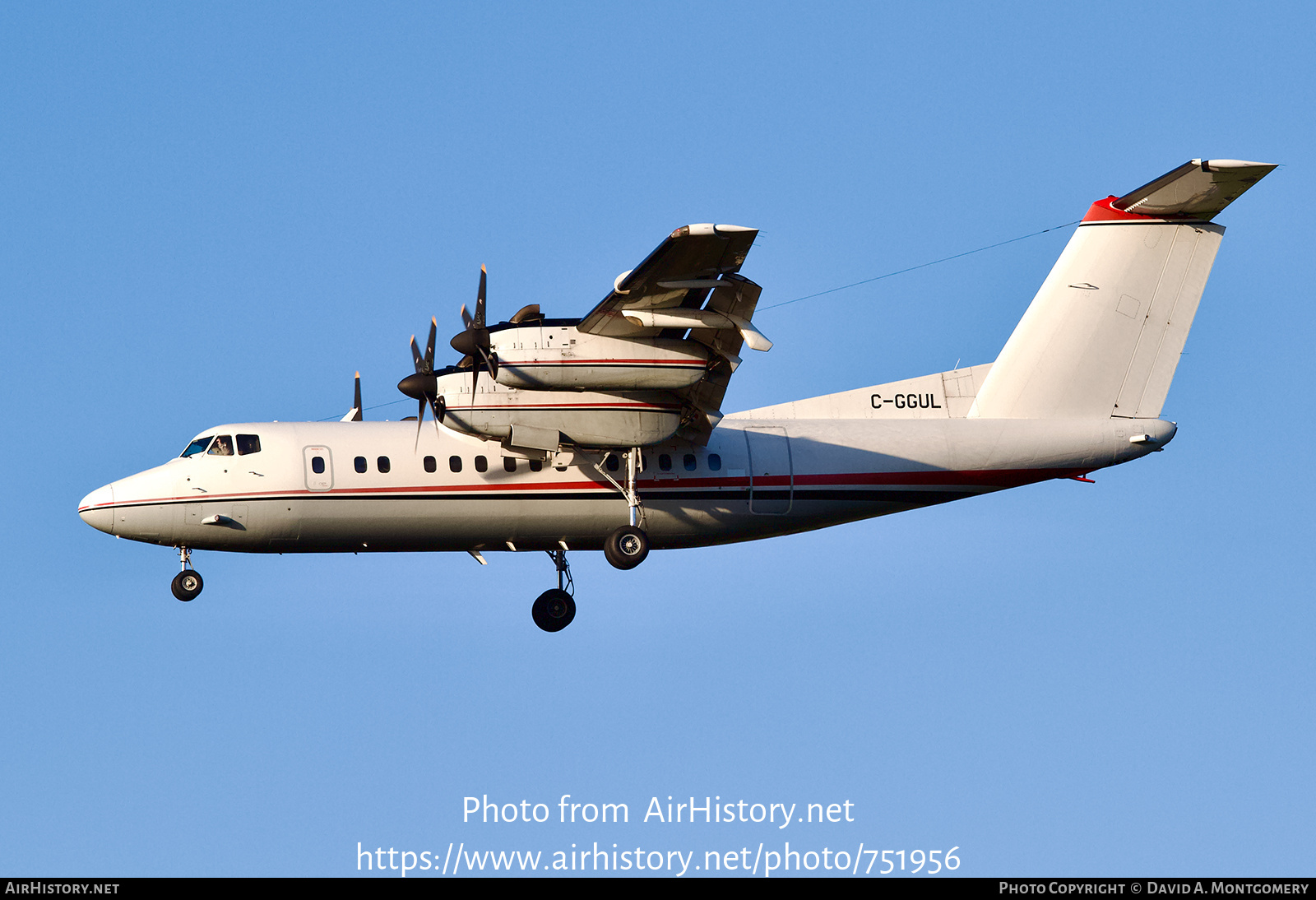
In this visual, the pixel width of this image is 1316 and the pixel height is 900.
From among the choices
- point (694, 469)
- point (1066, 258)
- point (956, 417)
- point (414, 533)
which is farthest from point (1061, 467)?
point (414, 533)

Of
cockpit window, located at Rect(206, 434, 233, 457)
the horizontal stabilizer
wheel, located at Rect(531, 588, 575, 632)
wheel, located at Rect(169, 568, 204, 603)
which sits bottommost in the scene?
wheel, located at Rect(531, 588, 575, 632)

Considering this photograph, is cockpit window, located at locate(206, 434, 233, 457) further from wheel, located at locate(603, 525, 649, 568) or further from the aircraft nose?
wheel, located at locate(603, 525, 649, 568)

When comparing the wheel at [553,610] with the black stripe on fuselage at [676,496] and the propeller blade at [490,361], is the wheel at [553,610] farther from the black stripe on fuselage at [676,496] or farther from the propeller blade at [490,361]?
the propeller blade at [490,361]

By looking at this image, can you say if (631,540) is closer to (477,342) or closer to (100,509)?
(477,342)

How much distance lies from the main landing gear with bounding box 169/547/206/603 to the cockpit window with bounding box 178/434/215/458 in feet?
4.50

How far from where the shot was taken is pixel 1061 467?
2448 centimetres

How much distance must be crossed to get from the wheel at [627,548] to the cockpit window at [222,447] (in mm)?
5616

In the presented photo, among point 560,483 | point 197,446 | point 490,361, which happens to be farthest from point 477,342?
point 197,446

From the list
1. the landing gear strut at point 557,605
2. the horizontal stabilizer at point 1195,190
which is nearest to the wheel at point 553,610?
the landing gear strut at point 557,605

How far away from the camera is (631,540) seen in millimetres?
22984

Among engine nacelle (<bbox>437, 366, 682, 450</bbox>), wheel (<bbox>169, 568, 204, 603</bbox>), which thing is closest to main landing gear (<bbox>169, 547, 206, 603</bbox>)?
wheel (<bbox>169, 568, 204, 603</bbox>)

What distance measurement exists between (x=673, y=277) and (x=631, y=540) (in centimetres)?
429

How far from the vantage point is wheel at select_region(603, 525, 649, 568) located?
75.3 feet
